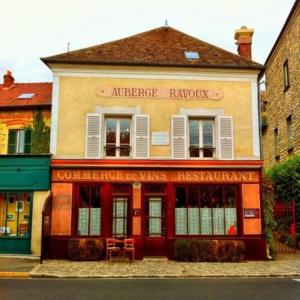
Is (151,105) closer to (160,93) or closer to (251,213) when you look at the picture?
(160,93)

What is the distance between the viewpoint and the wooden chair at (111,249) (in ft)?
42.2

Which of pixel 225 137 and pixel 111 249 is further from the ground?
pixel 225 137

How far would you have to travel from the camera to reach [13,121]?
1689 cm

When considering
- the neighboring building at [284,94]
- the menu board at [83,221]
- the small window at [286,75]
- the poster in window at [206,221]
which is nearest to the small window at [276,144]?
the neighboring building at [284,94]

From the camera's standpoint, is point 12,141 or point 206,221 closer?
point 206,221

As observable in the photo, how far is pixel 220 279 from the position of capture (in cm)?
1038

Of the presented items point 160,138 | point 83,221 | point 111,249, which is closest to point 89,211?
point 83,221

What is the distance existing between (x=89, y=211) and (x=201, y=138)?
460 centimetres

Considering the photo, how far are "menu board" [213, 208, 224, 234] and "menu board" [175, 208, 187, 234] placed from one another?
1.03 m

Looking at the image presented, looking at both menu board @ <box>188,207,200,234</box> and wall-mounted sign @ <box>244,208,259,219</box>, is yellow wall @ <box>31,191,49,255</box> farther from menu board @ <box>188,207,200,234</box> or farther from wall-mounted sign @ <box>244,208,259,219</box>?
wall-mounted sign @ <box>244,208,259,219</box>

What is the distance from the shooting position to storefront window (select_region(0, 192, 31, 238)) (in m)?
14.1

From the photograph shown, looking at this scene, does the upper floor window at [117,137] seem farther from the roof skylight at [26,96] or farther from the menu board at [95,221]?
the roof skylight at [26,96]

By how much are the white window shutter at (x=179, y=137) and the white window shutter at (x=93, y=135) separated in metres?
2.56

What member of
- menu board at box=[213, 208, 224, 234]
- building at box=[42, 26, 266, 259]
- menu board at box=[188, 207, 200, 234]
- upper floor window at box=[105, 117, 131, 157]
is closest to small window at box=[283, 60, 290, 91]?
building at box=[42, 26, 266, 259]
